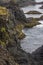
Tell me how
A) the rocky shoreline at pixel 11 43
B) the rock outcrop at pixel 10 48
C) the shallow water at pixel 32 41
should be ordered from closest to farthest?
the rock outcrop at pixel 10 48 < the rocky shoreline at pixel 11 43 < the shallow water at pixel 32 41

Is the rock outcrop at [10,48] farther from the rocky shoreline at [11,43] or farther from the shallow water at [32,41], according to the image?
the shallow water at [32,41]

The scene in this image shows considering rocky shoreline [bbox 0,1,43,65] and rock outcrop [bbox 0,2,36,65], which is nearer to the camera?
rock outcrop [bbox 0,2,36,65]

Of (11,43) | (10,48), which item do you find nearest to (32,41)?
(11,43)

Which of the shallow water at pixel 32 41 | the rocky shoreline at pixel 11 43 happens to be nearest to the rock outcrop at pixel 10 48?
the rocky shoreline at pixel 11 43

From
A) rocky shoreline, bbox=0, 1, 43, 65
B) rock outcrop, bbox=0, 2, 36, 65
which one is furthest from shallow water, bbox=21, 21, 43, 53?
rock outcrop, bbox=0, 2, 36, 65

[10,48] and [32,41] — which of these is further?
[32,41]

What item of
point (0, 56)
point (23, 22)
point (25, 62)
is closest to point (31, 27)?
point (23, 22)

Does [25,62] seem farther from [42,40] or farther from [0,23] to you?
[42,40]

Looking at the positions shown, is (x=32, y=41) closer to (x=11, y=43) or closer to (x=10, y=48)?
(x=11, y=43)

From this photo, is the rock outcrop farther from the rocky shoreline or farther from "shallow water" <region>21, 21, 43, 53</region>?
"shallow water" <region>21, 21, 43, 53</region>

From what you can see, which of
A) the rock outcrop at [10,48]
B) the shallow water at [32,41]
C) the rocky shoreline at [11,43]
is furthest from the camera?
the shallow water at [32,41]

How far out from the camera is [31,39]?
144ft

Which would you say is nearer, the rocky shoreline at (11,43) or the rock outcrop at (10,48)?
the rock outcrop at (10,48)

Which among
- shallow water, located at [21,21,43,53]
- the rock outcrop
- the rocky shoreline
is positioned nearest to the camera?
the rock outcrop
